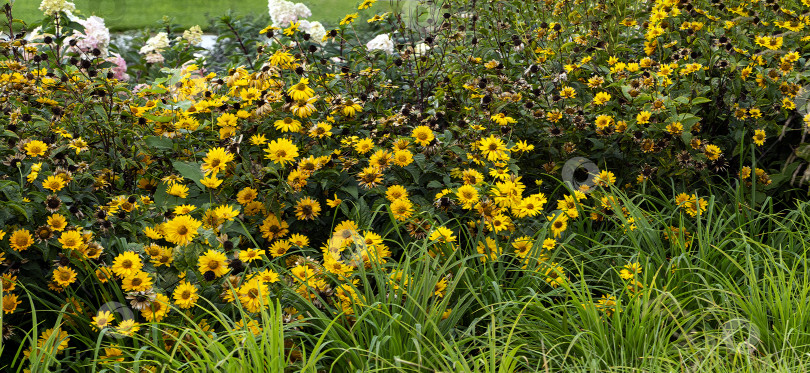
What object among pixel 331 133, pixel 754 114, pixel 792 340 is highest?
pixel 331 133

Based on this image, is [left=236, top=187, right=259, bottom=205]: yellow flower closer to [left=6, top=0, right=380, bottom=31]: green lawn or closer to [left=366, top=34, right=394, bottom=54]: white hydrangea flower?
[left=366, top=34, right=394, bottom=54]: white hydrangea flower

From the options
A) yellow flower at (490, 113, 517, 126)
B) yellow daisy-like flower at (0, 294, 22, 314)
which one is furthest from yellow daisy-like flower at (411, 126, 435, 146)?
yellow daisy-like flower at (0, 294, 22, 314)

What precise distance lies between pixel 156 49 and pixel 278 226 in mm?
2727

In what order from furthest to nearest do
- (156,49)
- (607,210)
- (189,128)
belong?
(156,49) → (607,210) → (189,128)

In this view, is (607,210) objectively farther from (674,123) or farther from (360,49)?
(360,49)

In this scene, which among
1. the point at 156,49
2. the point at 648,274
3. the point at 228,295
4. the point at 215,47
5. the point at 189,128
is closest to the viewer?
the point at 228,295

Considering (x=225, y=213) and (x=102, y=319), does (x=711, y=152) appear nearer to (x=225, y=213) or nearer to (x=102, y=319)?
(x=225, y=213)

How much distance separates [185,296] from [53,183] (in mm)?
575

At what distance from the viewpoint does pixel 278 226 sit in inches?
91.8

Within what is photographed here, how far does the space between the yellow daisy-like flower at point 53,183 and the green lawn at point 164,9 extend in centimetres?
770

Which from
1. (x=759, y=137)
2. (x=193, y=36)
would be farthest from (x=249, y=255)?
(x=193, y=36)

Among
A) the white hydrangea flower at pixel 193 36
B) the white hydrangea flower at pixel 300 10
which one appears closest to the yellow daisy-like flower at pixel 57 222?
the white hydrangea flower at pixel 193 36

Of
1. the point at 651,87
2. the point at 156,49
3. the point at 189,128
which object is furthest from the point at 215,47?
the point at 651,87

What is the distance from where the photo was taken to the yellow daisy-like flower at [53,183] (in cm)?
206
